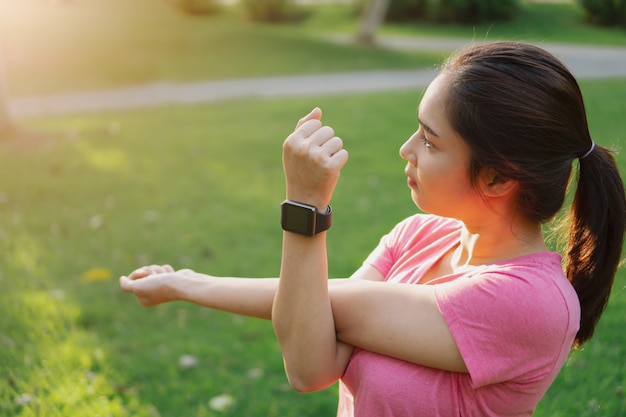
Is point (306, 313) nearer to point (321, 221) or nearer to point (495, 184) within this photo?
point (321, 221)

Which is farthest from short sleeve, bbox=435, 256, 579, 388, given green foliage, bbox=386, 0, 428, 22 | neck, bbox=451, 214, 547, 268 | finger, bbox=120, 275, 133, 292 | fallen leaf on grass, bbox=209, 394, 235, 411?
green foliage, bbox=386, 0, 428, 22

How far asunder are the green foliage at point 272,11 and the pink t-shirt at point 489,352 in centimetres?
2367

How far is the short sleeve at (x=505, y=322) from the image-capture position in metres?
1.47

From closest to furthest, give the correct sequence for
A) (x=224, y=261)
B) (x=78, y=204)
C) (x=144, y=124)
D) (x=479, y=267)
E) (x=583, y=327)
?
1. (x=479, y=267)
2. (x=583, y=327)
3. (x=224, y=261)
4. (x=78, y=204)
5. (x=144, y=124)

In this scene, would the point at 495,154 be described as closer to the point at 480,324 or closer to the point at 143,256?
the point at 480,324

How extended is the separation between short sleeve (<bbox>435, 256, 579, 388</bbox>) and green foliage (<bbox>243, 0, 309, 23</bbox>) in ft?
77.8

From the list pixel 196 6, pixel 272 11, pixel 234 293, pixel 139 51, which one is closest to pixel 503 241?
pixel 234 293

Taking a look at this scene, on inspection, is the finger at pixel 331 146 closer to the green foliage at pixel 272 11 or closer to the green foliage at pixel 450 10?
the green foliage at pixel 450 10

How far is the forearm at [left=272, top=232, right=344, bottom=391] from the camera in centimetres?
148

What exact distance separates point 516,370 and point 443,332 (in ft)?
0.56

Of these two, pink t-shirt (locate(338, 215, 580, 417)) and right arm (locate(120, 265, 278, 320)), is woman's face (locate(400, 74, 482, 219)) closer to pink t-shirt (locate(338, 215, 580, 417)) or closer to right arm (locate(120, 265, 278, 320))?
pink t-shirt (locate(338, 215, 580, 417))

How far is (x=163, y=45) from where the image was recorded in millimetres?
17469

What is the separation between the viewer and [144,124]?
31.2ft

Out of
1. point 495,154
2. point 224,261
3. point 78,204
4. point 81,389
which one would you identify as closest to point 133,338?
point 81,389
